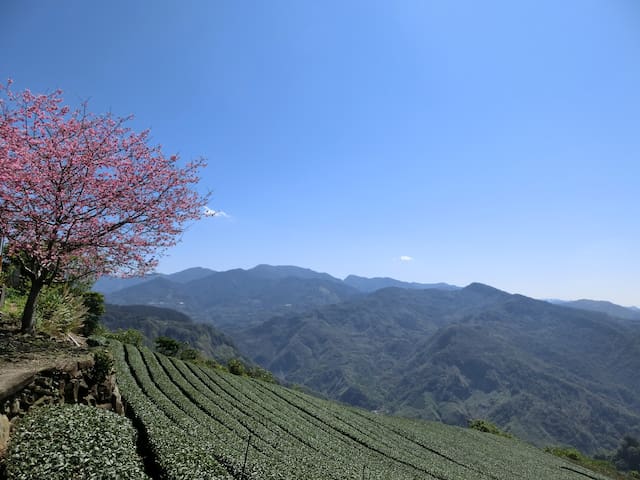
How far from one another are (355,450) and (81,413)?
15226 mm

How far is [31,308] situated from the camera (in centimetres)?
1281

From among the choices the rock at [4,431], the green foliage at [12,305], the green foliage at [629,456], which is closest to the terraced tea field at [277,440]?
the rock at [4,431]

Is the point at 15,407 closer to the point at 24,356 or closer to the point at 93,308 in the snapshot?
the point at 24,356

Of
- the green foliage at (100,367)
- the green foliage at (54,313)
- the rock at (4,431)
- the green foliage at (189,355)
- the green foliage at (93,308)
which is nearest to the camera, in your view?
the rock at (4,431)

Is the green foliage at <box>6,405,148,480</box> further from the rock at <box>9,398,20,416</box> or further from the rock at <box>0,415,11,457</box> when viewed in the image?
the rock at <box>9,398,20,416</box>

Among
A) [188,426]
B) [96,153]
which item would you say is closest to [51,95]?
[96,153]

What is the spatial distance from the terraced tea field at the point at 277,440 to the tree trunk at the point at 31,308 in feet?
16.0

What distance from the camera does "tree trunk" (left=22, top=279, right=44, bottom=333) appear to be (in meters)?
12.5

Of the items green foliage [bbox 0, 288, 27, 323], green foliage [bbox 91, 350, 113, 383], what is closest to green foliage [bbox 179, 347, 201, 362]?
green foliage [bbox 0, 288, 27, 323]

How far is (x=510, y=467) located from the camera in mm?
26609

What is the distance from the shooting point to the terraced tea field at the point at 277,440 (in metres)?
11.3

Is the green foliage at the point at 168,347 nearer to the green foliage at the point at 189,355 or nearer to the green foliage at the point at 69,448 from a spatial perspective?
the green foliage at the point at 189,355

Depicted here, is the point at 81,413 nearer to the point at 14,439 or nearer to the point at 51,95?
the point at 14,439

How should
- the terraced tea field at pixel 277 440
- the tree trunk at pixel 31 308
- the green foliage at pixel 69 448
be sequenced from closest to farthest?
the green foliage at pixel 69 448 < the terraced tea field at pixel 277 440 < the tree trunk at pixel 31 308
